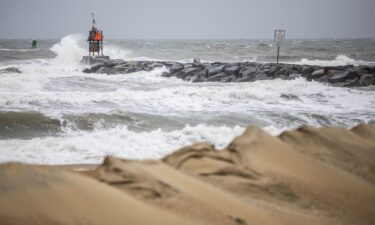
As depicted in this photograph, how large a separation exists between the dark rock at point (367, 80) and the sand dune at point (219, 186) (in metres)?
14.1

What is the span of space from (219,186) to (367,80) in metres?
16.0

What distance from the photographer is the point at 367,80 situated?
1689cm

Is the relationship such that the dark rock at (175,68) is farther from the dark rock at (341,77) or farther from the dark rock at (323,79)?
the dark rock at (341,77)

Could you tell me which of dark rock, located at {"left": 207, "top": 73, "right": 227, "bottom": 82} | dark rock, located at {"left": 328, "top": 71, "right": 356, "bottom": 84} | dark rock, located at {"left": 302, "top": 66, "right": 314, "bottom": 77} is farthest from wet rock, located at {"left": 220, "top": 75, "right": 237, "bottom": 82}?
dark rock, located at {"left": 328, "top": 71, "right": 356, "bottom": 84}

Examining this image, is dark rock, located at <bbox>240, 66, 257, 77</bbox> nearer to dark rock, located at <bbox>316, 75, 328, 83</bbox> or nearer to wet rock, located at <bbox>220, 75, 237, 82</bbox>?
wet rock, located at <bbox>220, 75, 237, 82</bbox>

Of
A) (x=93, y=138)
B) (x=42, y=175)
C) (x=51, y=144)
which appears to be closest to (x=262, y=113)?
(x=93, y=138)

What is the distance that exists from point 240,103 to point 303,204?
8.58 metres

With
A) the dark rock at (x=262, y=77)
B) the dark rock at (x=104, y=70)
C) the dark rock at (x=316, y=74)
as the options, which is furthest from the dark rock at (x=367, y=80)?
the dark rock at (x=104, y=70)

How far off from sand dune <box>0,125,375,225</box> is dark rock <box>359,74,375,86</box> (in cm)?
1413

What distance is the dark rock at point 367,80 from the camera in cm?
1675

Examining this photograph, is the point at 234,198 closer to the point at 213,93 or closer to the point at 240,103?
the point at 240,103

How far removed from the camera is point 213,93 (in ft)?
A: 42.0

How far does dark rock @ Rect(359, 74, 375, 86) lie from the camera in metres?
16.8

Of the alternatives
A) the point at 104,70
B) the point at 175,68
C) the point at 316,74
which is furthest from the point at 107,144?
the point at 104,70
